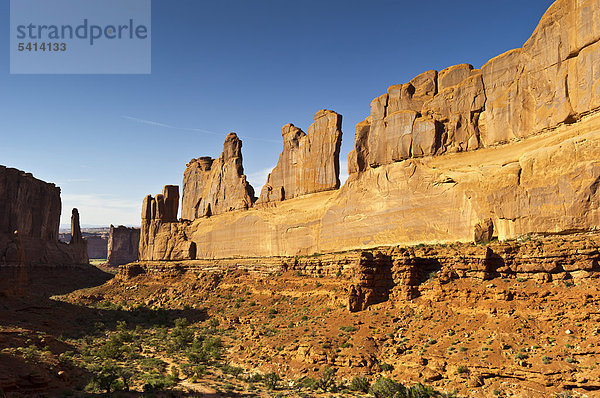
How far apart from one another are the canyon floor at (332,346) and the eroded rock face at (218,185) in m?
18.4

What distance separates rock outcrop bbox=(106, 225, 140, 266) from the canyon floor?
287ft

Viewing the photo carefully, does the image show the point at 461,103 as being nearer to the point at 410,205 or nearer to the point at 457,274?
the point at 410,205

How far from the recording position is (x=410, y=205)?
2984 centimetres

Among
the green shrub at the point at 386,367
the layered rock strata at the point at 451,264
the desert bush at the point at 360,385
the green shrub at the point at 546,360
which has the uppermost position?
the layered rock strata at the point at 451,264

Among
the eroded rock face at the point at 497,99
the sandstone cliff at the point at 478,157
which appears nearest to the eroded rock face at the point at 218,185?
the sandstone cliff at the point at 478,157

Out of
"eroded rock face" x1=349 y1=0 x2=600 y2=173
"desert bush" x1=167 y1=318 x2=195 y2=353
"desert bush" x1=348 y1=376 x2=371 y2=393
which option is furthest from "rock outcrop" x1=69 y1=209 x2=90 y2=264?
"desert bush" x1=348 y1=376 x2=371 y2=393

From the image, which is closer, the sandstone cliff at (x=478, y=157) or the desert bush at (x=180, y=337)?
the sandstone cliff at (x=478, y=157)

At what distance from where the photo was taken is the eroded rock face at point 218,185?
51.2 meters

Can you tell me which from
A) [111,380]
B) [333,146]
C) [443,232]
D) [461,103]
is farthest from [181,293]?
[461,103]

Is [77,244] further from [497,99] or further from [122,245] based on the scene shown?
[497,99]

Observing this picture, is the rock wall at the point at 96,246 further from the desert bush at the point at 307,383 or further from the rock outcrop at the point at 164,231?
the desert bush at the point at 307,383

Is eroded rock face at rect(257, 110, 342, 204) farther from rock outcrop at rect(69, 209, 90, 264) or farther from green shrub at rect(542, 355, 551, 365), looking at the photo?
rock outcrop at rect(69, 209, 90, 264)

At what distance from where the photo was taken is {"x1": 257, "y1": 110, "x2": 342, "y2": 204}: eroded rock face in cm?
3962

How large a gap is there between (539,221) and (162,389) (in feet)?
73.1
